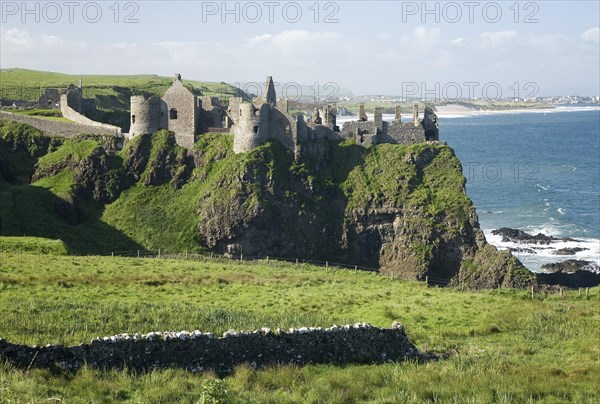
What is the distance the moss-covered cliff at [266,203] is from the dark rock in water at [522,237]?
62.5 ft

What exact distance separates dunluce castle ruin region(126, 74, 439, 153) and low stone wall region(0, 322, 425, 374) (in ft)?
149

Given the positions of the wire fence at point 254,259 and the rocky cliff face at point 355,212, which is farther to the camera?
the rocky cliff face at point 355,212

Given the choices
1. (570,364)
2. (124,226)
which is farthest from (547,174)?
(570,364)

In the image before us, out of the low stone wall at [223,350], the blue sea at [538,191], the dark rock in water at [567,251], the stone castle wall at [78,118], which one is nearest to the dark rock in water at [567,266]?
the blue sea at [538,191]

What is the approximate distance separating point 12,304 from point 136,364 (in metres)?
10.4

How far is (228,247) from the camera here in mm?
62219

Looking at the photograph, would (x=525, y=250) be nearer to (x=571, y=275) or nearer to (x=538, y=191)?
(x=571, y=275)

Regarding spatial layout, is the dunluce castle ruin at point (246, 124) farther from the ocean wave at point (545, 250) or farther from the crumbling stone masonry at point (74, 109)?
the ocean wave at point (545, 250)

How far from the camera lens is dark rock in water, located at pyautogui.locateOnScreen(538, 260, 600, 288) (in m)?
61.4

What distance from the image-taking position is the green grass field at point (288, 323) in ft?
55.2

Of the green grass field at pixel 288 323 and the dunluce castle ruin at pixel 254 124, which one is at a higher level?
the dunluce castle ruin at pixel 254 124

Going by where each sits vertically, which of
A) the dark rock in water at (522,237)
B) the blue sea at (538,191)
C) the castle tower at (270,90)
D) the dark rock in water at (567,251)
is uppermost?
the castle tower at (270,90)

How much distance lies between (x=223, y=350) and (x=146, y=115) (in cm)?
5271

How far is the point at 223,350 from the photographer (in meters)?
19.8
